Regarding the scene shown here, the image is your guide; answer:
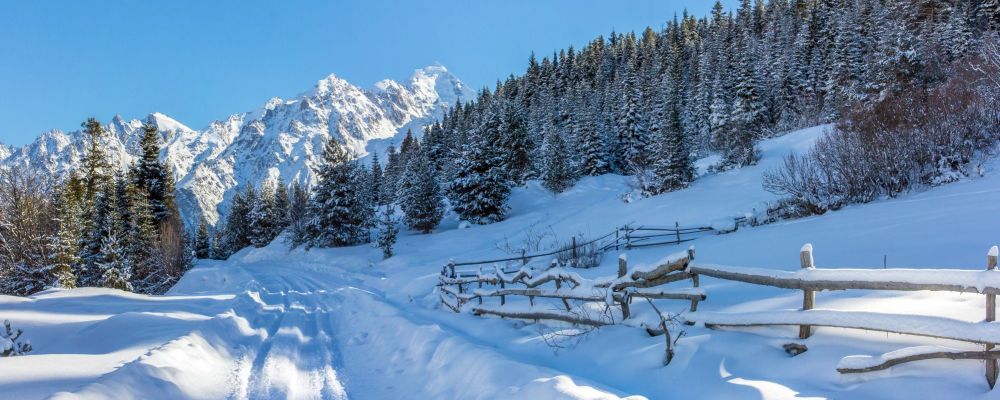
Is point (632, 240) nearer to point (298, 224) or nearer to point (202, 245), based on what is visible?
point (298, 224)

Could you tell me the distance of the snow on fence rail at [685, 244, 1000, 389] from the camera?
12.6ft

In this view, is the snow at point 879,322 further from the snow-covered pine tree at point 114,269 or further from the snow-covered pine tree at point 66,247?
the snow-covered pine tree at point 114,269

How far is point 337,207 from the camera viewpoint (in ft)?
110

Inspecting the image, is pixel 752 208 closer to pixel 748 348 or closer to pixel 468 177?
pixel 748 348

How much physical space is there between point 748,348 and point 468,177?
96.9 ft

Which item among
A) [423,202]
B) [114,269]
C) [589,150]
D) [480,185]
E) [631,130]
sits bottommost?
[114,269]

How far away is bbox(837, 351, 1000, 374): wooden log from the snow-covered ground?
0.44 ft

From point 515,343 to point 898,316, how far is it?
17.4ft

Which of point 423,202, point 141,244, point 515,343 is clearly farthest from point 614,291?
point 141,244

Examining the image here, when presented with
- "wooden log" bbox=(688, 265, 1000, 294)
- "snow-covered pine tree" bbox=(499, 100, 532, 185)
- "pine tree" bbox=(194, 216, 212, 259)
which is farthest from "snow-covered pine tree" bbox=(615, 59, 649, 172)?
"pine tree" bbox=(194, 216, 212, 259)

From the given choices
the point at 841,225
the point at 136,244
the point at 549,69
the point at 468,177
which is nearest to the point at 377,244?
the point at 468,177

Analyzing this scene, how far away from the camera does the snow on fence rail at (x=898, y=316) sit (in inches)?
151

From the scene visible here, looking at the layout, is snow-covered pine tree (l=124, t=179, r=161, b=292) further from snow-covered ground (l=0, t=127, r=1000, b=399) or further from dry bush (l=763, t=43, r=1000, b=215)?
dry bush (l=763, t=43, r=1000, b=215)

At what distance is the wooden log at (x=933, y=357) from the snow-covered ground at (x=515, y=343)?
0.44 feet
